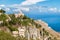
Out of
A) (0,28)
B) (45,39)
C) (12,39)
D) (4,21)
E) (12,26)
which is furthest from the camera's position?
(45,39)

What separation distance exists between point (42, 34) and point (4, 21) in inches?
513

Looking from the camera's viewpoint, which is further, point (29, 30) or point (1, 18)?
point (29, 30)

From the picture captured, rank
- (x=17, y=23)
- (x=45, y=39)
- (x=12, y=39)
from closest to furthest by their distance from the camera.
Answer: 1. (x=12, y=39)
2. (x=17, y=23)
3. (x=45, y=39)

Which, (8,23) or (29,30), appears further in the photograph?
(29,30)

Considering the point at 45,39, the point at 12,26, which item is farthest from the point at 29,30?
the point at 45,39

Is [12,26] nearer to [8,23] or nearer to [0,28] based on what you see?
[8,23]

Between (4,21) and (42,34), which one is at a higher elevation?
(4,21)

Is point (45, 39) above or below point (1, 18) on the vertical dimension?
below

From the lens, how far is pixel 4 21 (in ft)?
89.8

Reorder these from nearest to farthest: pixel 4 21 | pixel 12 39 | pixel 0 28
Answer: pixel 12 39 → pixel 0 28 → pixel 4 21

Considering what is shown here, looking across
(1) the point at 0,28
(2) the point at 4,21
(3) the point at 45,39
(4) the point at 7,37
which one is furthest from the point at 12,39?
(3) the point at 45,39

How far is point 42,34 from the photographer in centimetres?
3972

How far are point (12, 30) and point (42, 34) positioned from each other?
12608 millimetres

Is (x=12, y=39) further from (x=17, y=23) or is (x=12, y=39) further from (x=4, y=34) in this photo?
(x=17, y=23)
